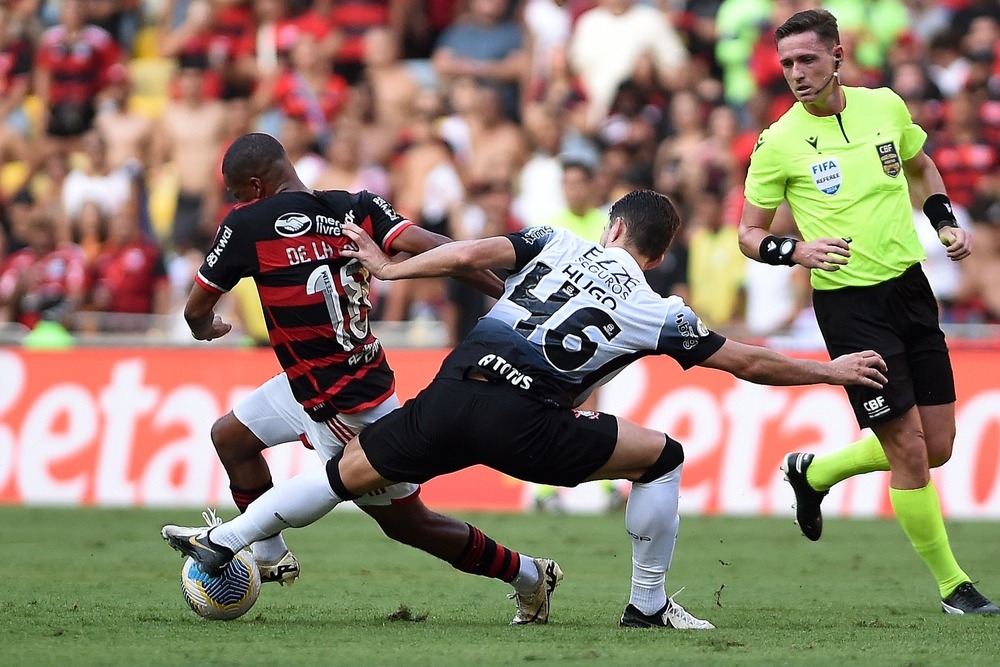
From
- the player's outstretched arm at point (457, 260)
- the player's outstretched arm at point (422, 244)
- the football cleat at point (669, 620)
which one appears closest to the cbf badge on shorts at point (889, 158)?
the player's outstretched arm at point (422, 244)

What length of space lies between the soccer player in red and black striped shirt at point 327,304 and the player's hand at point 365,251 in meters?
0.11

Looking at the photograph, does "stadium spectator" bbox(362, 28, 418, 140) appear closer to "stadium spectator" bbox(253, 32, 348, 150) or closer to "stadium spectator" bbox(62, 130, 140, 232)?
"stadium spectator" bbox(253, 32, 348, 150)

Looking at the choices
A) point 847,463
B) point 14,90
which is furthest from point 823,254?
point 14,90

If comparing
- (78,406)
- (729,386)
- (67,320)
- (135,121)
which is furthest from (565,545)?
(135,121)

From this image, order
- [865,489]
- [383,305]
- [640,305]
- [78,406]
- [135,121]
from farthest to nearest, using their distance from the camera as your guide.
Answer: [135,121] < [383,305] < [78,406] < [865,489] < [640,305]

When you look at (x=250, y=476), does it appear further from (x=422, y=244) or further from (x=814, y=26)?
(x=814, y=26)

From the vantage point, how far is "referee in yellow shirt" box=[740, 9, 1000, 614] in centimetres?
762

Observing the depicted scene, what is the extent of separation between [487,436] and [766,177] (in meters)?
2.26

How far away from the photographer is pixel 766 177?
309 inches

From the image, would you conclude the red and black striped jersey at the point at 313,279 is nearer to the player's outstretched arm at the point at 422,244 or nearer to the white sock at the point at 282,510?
the player's outstretched arm at the point at 422,244

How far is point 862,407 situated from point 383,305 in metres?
9.10

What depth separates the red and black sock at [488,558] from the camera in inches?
281

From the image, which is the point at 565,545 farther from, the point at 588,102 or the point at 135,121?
the point at 135,121

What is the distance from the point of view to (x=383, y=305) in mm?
16141
